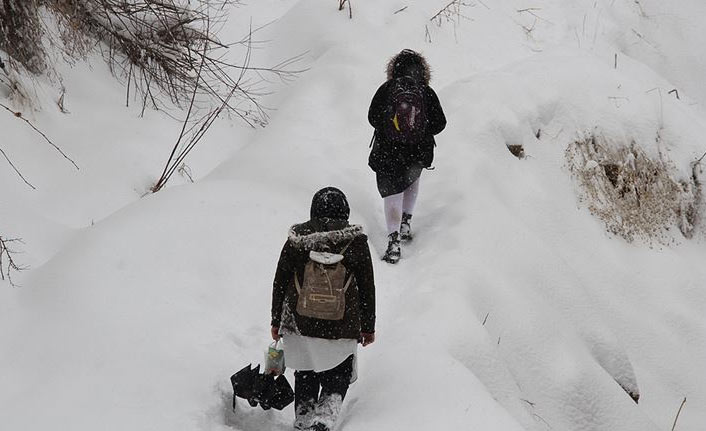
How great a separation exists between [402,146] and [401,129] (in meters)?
0.20

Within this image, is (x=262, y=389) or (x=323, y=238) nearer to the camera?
(x=323, y=238)

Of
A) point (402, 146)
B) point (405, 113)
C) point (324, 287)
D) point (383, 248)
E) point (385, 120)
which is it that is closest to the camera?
point (324, 287)

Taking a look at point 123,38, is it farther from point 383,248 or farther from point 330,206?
point 330,206

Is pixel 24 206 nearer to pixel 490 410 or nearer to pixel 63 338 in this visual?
pixel 63 338

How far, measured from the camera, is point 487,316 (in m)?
4.39

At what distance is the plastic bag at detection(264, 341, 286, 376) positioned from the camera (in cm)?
321

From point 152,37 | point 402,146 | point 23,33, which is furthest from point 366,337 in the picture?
point 23,33

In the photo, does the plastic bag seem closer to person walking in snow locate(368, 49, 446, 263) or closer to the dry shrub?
person walking in snow locate(368, 49, 446, 263)

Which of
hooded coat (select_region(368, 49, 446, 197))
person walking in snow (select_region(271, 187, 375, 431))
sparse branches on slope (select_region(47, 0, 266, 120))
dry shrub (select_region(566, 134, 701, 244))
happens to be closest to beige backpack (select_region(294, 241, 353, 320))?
person walking in snow (select_region(271, 187, 375, 431))

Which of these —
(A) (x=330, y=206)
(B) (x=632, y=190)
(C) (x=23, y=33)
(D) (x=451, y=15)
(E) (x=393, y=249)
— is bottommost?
(B) (x=632, y=190)

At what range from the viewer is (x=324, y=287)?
2951mm

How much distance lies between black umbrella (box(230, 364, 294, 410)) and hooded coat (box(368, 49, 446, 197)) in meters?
2.15

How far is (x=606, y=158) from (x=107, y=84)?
5.45 meters

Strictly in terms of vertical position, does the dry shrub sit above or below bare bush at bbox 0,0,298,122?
below
